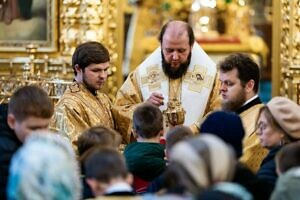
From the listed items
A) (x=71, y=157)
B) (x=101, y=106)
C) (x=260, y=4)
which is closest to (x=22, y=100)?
(x=71, y=157)

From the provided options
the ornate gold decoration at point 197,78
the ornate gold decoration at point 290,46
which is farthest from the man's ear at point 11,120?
the ornate gold decoration at point 290,46

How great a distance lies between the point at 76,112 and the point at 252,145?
1429 mm

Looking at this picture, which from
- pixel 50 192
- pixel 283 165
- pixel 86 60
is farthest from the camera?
pixel 86 60

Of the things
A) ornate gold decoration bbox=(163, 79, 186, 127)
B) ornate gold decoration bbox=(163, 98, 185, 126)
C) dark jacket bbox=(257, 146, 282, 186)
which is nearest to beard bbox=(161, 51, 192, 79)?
ornate gold decoration bbox=(163, 79, 186, 127)

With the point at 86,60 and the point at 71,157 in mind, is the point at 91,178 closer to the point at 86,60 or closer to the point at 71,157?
the point at 71,157

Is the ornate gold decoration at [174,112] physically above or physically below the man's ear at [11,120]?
below

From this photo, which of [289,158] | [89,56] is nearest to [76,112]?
[89,56]

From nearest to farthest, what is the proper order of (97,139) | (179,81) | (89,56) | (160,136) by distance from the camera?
1. (97,139)
2. (160,136)
3. (89,56)
4. (179,81)

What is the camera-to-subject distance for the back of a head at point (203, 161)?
522 cm

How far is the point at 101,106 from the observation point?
8.74m

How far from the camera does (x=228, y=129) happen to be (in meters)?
6.52

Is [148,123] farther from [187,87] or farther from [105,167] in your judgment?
[187,87]

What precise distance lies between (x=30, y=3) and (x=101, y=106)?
5828 millimetres

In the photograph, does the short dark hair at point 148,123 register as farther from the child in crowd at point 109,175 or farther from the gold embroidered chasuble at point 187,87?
the gold embroidered chasuble at point 187,87
